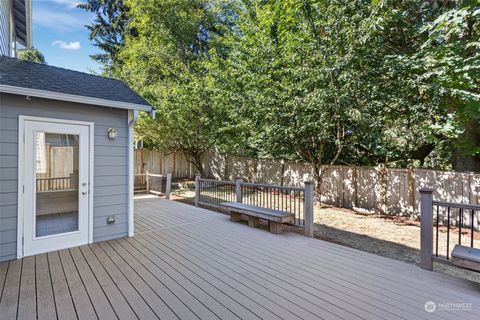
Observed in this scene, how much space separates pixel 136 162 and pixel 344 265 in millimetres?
11498

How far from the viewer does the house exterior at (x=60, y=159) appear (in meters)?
3.55

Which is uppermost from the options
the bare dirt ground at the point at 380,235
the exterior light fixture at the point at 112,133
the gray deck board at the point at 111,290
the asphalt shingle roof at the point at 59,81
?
the asphalt shingle roof at the point at 59,81

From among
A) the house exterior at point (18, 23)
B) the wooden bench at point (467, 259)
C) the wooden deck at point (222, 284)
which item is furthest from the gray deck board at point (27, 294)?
the house exterior at point (18, 23)

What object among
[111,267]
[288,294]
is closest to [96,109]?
[111,267]

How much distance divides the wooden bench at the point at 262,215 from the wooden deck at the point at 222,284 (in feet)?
1.69

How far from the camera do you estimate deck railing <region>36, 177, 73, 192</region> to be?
380cm

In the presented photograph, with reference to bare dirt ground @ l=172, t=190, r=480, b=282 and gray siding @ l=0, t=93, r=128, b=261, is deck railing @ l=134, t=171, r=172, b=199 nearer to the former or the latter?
gray siding @ l=0, t=93, r=128, b=261

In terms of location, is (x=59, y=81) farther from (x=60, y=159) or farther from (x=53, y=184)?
(x=53, y=184)

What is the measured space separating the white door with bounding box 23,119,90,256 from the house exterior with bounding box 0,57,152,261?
0.01 meters

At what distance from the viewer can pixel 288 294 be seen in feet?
8.77

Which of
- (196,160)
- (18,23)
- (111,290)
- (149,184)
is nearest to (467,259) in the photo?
(111,290)

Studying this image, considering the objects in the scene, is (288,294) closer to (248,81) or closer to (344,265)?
(344,265)

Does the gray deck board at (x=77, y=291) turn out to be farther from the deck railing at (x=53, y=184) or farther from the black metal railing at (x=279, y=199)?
the black metal railing at (x=279, y=199)

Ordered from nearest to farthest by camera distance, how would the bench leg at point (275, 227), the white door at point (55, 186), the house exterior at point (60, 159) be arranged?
1. the house exterior at point (60, 159)
2. the white door at point (55, 186)
3. the bench leg at point (275, 227)
